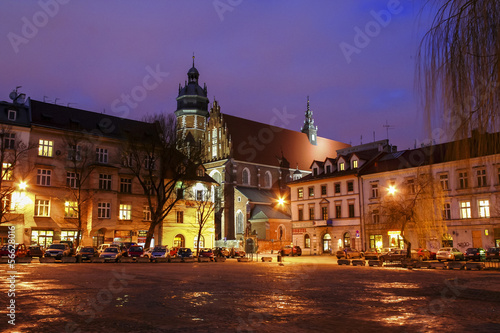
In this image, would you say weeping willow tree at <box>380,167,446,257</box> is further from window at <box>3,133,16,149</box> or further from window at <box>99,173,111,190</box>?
window at <box>3,133,16,149</box>

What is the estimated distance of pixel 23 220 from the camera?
4753 centimetres

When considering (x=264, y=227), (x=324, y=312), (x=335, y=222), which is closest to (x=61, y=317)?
(x=324, y=312)

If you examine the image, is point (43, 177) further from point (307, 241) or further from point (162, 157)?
point (307, 241)

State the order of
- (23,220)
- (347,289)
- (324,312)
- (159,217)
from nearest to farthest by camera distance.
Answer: (324,312), (347,289), (23,220), (159,217)

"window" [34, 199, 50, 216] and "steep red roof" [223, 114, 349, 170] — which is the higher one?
"steep red roof" [223, 114, 349, 170]

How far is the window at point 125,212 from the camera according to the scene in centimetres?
5562

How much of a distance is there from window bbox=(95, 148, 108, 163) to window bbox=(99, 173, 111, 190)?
7.12 ft

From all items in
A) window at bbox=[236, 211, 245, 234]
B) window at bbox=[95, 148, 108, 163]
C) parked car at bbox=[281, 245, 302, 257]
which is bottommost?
parked car at bbox=[281, 245, 302, 257]

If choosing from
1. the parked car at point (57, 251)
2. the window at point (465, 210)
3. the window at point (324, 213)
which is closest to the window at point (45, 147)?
the parked car at point (57, 251)

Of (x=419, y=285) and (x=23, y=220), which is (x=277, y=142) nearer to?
(x=23, y=220)

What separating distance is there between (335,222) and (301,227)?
247 inches

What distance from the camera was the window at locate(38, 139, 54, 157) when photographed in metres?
51.0

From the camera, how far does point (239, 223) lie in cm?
8044

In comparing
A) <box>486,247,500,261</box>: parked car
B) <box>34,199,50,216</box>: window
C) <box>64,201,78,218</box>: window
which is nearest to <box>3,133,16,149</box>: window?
<box>34,199,50,216</box>: window
